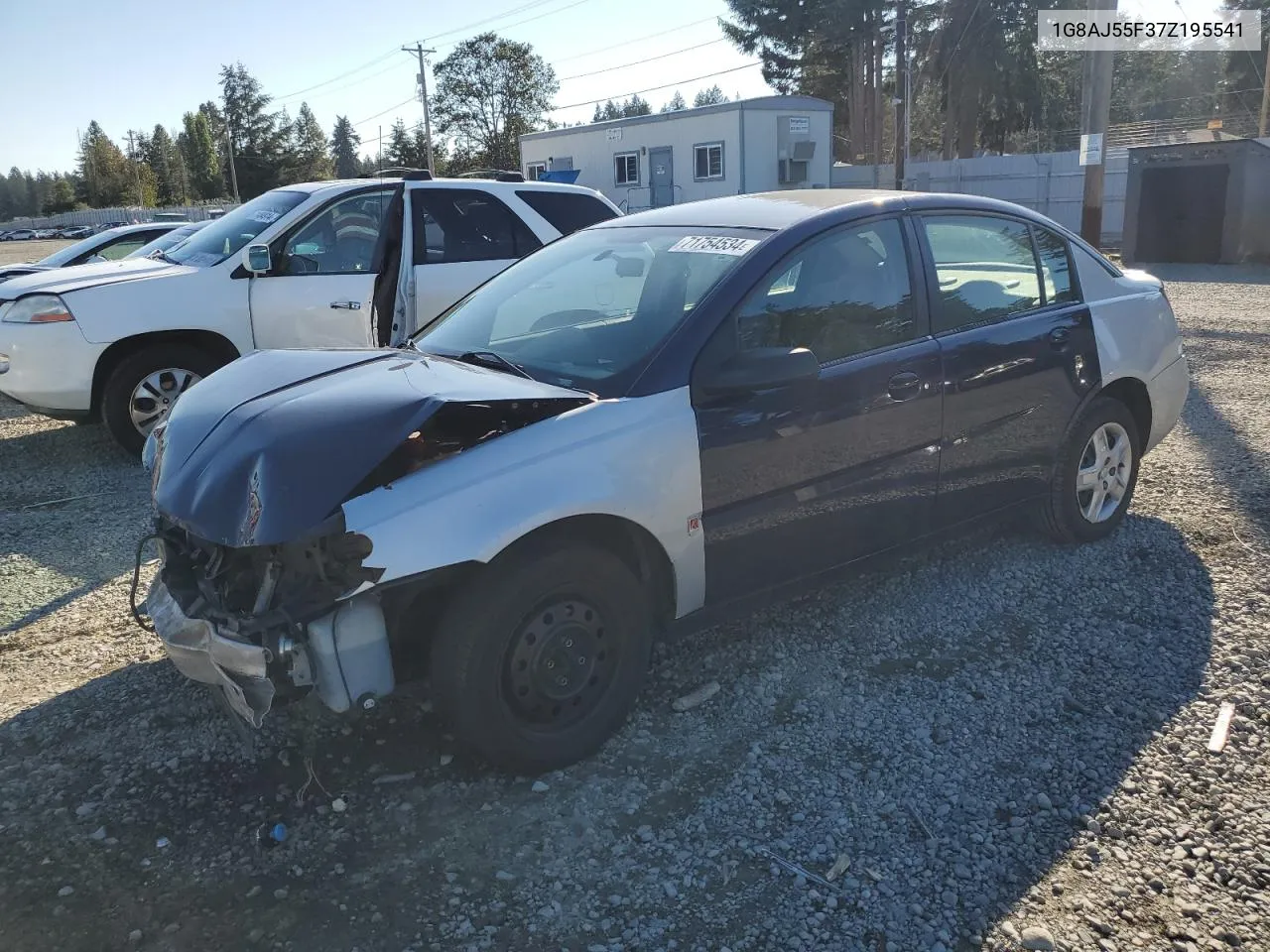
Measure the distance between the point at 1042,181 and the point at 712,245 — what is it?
28022mm

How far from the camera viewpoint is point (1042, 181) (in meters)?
28.1

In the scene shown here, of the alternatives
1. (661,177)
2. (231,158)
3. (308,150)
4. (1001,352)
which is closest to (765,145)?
(661,177)

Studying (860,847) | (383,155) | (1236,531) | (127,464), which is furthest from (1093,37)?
(383,155)

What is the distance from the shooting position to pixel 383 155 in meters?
78.6

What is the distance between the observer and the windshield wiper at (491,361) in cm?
347

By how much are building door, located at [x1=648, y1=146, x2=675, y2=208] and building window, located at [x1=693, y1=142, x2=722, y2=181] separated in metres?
1.01

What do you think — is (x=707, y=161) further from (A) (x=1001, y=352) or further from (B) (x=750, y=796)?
(B) (x=750, y=796)

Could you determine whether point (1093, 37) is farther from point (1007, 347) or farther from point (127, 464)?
point (127, 464)

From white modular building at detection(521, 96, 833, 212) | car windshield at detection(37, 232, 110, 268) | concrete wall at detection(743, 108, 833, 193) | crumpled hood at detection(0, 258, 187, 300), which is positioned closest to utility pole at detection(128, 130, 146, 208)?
white modular building at detection(521, 96, 833, 212)

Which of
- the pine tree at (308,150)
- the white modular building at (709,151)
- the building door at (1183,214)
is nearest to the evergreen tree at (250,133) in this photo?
the pine tree at (308,150)

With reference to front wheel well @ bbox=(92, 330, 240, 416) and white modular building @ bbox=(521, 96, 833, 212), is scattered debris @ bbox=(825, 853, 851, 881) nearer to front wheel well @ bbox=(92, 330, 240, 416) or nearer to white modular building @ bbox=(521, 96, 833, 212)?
front wheel well @ bbox=(92, 330, 240, 416)

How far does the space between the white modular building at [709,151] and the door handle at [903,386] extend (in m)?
25.5

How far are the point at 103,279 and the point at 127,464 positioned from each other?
1283 millimetres

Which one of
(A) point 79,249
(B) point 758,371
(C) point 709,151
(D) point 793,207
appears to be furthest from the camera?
(C) point 709,151
